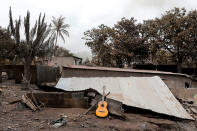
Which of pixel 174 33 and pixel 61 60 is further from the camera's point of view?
pixel 61 60

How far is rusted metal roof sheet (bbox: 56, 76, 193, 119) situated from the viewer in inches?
223

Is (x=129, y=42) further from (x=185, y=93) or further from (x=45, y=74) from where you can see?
(x=185, y=93)

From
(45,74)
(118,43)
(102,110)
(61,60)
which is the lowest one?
(102,110)

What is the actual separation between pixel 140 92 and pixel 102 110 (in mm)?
1945

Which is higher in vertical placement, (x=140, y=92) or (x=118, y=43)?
(x=118, y=43)

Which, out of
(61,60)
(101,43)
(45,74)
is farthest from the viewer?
(61,60)

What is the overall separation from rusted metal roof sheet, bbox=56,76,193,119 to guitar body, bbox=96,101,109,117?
71 centimetres

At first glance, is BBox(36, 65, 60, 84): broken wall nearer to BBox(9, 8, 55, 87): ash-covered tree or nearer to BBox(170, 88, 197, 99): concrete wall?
BBox(9, 8, 55, 87): ash-covered tree

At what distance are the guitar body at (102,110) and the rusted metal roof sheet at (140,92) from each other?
71 centimetres

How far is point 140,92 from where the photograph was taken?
629 cm

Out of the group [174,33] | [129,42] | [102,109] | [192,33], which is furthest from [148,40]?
[102,109]

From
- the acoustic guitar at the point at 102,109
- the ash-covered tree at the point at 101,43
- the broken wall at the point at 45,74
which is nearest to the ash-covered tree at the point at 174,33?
the ash-covered tree at the point at 101,43

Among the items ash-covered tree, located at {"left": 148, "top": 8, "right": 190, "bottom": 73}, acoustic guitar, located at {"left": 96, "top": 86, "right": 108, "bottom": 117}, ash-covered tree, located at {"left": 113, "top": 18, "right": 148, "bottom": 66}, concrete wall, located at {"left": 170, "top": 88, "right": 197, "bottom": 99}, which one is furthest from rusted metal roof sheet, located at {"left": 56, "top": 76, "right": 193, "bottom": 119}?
ash-covered tree, located at {"left": 113, "top": 18, "right": 148, "bottom": 66}

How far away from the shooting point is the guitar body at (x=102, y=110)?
16.4ft
